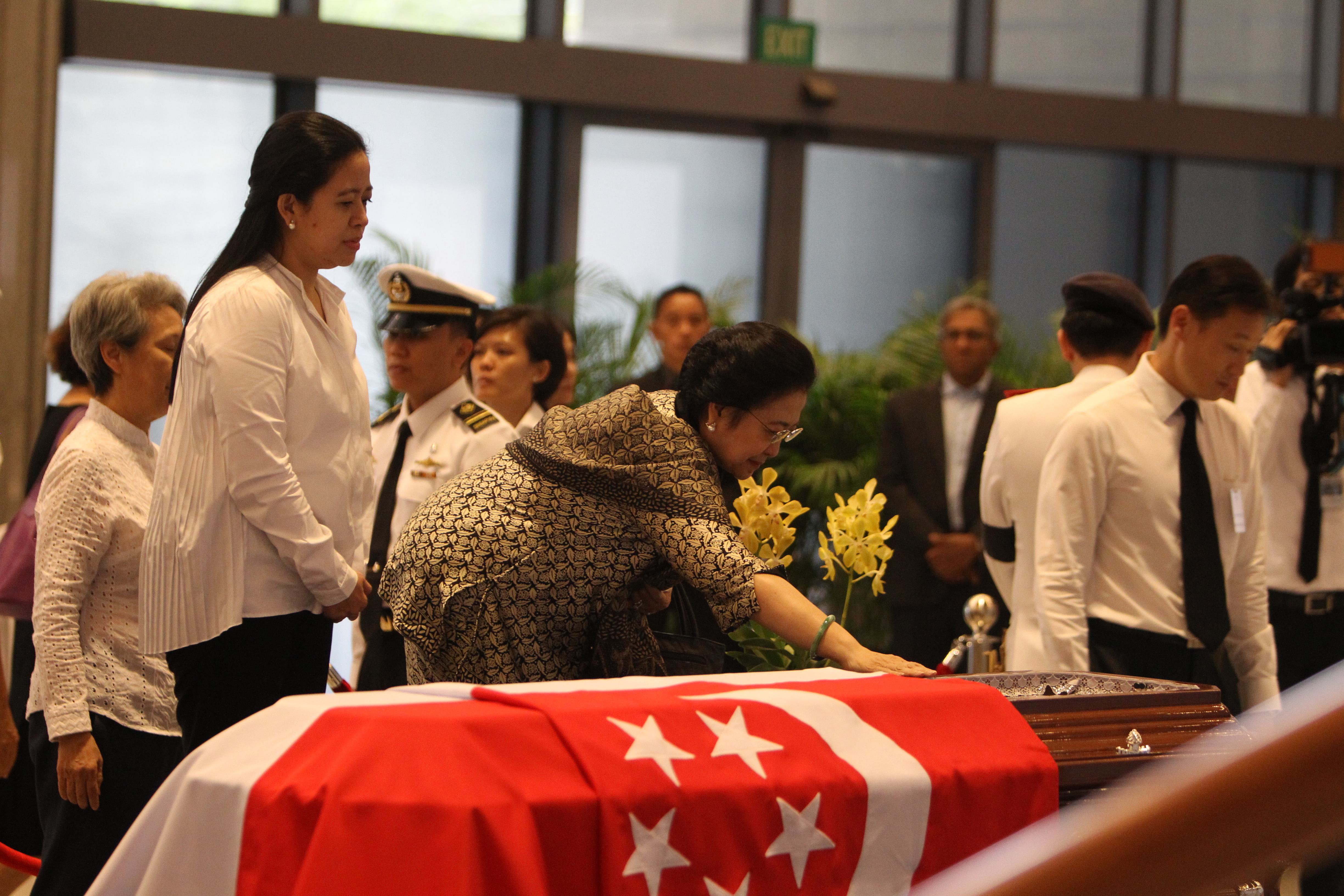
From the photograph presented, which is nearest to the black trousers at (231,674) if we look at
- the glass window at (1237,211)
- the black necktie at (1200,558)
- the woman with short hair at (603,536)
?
the woman with short hair at (603,536)

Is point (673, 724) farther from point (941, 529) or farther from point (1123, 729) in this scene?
point (941, 529)

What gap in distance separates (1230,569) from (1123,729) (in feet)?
3.36

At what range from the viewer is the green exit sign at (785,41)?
7531 mm

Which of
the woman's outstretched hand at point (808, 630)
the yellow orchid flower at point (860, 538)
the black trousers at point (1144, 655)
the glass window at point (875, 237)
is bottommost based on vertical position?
the black trousers at point (1144, 655)

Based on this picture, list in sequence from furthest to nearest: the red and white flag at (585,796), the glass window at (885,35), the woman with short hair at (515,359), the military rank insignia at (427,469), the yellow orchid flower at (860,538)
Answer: the glass window at (885,35) < the woman with short hair at (515,359) < the military rank insignia at (427,469) < the yellow orchid flower at (860,538) < the red and white flag at (585,796)

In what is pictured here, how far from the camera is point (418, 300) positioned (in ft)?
11.5

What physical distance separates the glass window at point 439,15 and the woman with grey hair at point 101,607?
4.69m

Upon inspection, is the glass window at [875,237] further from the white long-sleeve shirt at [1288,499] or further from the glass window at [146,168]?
the white long-sleeve shirt at [1288,499]

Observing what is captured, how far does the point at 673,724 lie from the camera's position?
5.37 ft

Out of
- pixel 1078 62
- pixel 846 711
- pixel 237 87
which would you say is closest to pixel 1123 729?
pixel 846 711

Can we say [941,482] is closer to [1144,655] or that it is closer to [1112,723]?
[1144,655]

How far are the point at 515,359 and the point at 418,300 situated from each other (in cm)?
63

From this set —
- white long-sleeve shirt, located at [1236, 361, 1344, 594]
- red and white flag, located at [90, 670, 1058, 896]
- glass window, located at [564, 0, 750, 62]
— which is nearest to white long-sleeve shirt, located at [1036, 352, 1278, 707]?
white long-sleeve shirt, located at [1236, 361, 1344, 594]

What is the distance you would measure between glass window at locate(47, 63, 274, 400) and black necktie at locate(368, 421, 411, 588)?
360 cm
